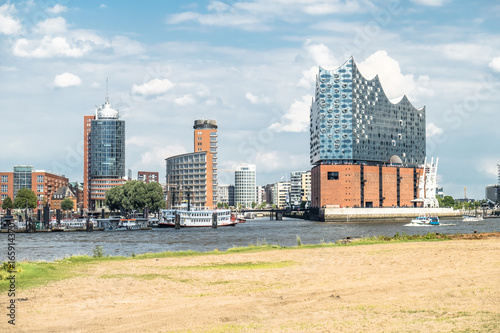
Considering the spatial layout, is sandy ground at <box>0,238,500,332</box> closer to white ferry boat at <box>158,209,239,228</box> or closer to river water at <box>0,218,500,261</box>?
river water at <box>0,218,500,261</box>

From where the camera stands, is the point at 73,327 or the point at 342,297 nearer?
the point at 73,327

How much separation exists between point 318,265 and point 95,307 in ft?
55.8

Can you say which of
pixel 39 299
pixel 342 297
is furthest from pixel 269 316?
pixel 39 299

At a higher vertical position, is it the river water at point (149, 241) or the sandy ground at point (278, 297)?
the sandy ground at point (278, 297)

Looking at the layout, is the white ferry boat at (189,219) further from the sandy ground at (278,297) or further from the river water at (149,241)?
the sandy ground at (278,297)

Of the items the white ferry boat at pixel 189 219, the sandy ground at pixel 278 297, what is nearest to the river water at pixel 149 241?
the sandy ground at pixel 278 297

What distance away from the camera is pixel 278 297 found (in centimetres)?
2692

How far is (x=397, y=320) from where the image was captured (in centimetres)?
2191

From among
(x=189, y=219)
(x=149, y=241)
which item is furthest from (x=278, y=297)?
(x=189, y=219)

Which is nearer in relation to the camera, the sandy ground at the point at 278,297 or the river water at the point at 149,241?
the sandy ground at the point at 278,297

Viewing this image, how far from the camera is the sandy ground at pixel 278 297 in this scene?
852 inches

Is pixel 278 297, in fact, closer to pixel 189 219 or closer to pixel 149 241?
pixel 149 241

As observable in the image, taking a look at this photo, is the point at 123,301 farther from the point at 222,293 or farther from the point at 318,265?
the point at 318,265

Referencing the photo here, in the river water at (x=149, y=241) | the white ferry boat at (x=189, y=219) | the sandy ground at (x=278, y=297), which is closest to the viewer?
the sandy ground at (x=278, y=297)
